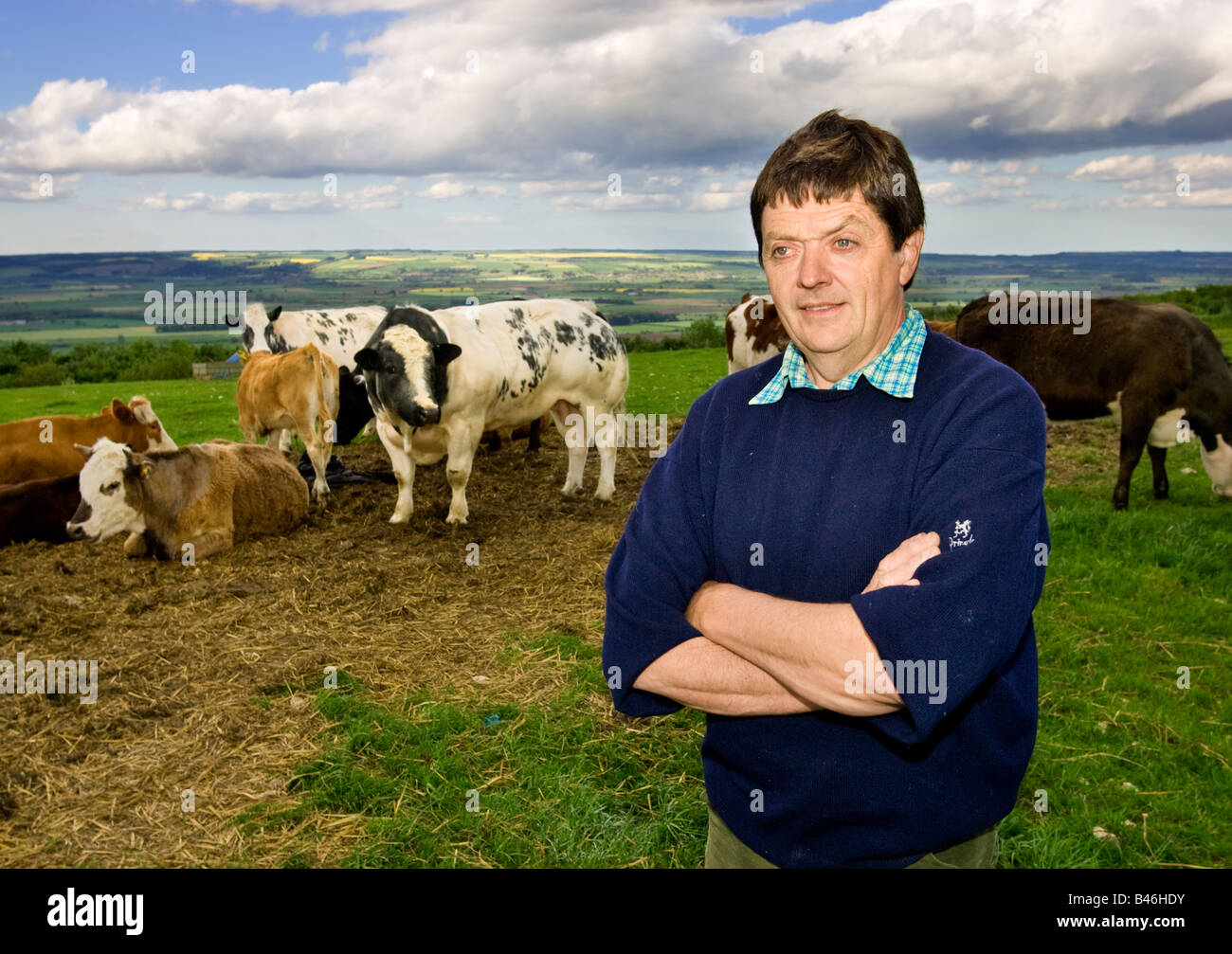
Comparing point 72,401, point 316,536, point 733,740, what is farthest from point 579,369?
point 72,401

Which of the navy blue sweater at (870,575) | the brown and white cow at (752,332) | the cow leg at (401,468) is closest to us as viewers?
the navy blue sweater at (870,575)

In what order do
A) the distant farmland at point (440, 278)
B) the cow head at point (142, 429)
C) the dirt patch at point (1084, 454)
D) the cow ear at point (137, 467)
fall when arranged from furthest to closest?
the distant farmland at point (440, 278), the dirt patch at point (1084, 454), the cow head at point (142, 429), the cow ear at point (137, 467)

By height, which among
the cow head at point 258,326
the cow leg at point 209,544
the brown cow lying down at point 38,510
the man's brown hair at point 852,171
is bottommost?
the cow leg at point 209,544

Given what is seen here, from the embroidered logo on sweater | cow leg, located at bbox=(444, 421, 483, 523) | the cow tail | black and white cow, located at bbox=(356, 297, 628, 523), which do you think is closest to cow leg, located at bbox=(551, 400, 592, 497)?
black and white cow, located at bbox=(356, 297, 628, 523)

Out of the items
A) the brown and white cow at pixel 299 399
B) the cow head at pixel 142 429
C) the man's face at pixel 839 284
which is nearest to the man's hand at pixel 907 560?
the man's face at pixel 839 284

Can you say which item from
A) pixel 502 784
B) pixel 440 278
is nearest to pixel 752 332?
pixel 502 784

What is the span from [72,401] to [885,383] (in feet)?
86.1

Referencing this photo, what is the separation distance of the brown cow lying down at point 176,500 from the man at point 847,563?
7055 mm

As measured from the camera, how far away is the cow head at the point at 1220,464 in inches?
384

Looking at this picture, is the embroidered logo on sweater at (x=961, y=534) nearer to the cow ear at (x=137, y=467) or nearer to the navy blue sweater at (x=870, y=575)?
the navy blue sweater at (x=870, y=575)

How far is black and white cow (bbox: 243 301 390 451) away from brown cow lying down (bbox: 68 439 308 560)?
11.1ft

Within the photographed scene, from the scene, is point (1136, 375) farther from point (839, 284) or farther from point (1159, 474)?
point (839, 284)

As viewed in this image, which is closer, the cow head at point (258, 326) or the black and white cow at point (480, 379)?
the black and white cow at point (480, 379)
